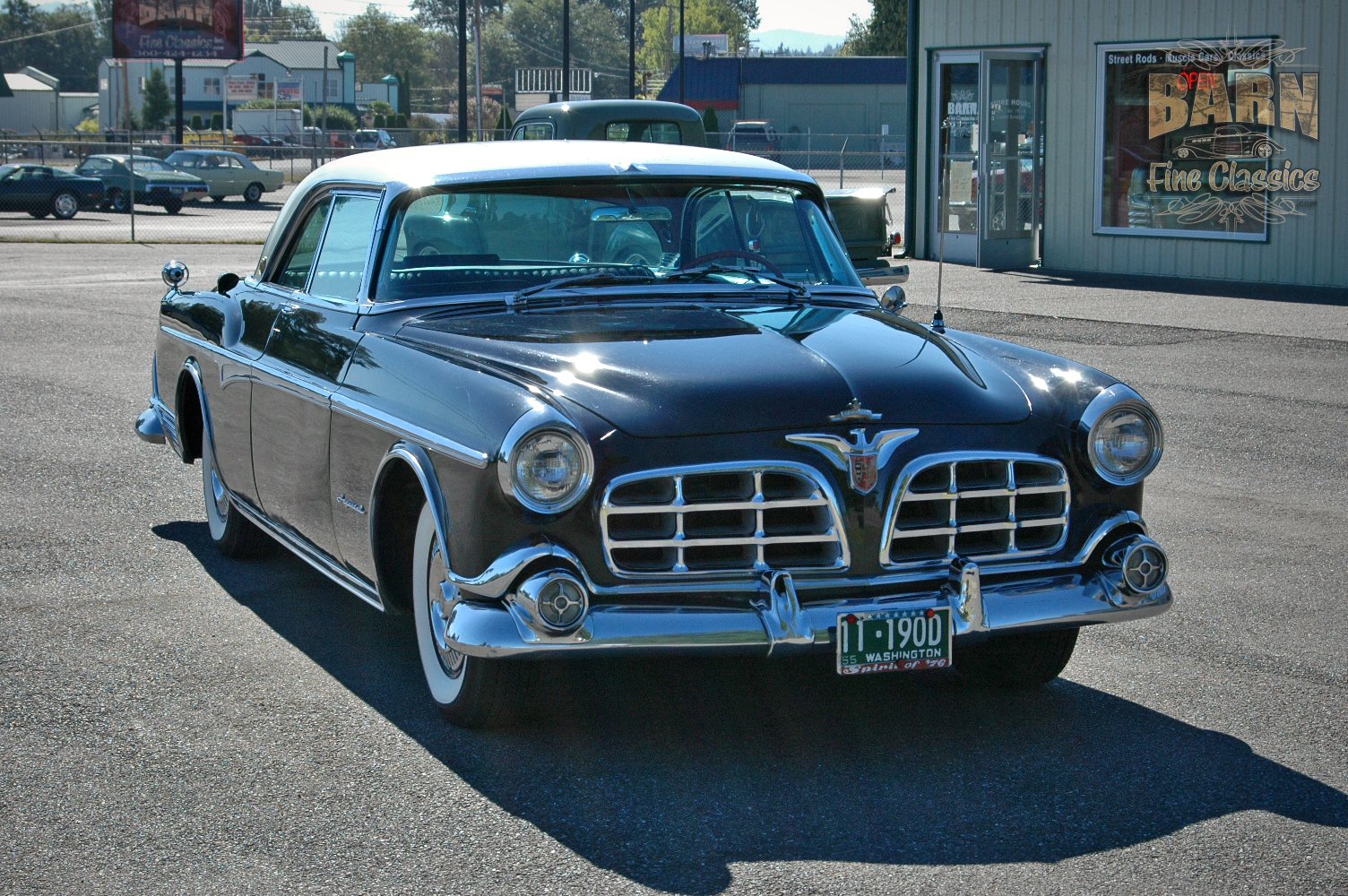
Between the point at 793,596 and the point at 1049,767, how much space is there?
0.84 metres

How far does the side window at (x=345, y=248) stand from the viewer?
5.64m

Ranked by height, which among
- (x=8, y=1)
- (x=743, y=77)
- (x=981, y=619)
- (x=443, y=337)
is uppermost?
(x=8, y=1)

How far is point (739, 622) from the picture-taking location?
4.22 meters

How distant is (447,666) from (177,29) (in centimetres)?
4969

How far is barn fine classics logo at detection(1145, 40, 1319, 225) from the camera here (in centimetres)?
1842

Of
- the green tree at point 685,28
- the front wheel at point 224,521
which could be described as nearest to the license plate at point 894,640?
the front wheel at point 224,521

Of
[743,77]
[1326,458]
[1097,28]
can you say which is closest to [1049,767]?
→ [1326,458]

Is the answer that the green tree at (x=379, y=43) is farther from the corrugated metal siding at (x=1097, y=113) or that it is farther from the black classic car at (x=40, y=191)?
the corrugated metal siding at (x=1097, y=113)

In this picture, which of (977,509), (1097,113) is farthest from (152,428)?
(1097,113)

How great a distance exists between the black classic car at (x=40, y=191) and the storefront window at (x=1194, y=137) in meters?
22.2

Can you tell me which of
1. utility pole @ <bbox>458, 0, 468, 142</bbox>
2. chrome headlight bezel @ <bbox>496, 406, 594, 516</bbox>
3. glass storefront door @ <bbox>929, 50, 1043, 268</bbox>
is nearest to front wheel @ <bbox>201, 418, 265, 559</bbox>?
chrome headlight bezel @ <bbox>496, 406, 594, 516</bbox>

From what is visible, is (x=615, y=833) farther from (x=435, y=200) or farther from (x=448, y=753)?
(x=435, y=200)

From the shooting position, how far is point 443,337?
16.4 feet

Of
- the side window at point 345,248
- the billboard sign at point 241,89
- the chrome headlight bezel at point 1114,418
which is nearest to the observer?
the chrome headlight bezel at point 1114,418
